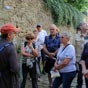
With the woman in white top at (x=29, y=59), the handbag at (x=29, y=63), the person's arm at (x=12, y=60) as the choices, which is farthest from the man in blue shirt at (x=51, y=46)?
the person's arm at (x=12, y=60)

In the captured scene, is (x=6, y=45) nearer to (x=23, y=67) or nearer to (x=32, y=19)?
(x=23, y=67)

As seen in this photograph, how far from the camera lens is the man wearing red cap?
16.1ft

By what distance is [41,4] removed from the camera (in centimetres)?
1270

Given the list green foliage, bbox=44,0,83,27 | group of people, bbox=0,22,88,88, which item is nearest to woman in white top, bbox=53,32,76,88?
group of people, bbox=0,22,88,88

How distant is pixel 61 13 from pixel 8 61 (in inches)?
368

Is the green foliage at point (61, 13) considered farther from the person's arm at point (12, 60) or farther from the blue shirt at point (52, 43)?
the person's arm at point (12, 60)

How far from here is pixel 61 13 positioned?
46.0 ft

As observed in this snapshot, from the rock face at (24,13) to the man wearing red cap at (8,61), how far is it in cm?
518

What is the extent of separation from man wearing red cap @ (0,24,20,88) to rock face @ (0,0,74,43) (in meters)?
5.18

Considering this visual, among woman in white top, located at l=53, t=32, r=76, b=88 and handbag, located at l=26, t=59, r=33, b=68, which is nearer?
woman in white top, located at l=53, t=32, r=76, b=88

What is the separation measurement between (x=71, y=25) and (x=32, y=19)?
15.8 feet

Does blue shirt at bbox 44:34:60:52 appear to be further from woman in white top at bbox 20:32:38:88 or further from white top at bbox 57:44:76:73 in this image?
white top at bbox 57:44:76:73

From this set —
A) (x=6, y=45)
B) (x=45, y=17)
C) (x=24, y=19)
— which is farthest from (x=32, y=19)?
(x=6, y=45)

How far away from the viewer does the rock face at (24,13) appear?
10.4 meters
